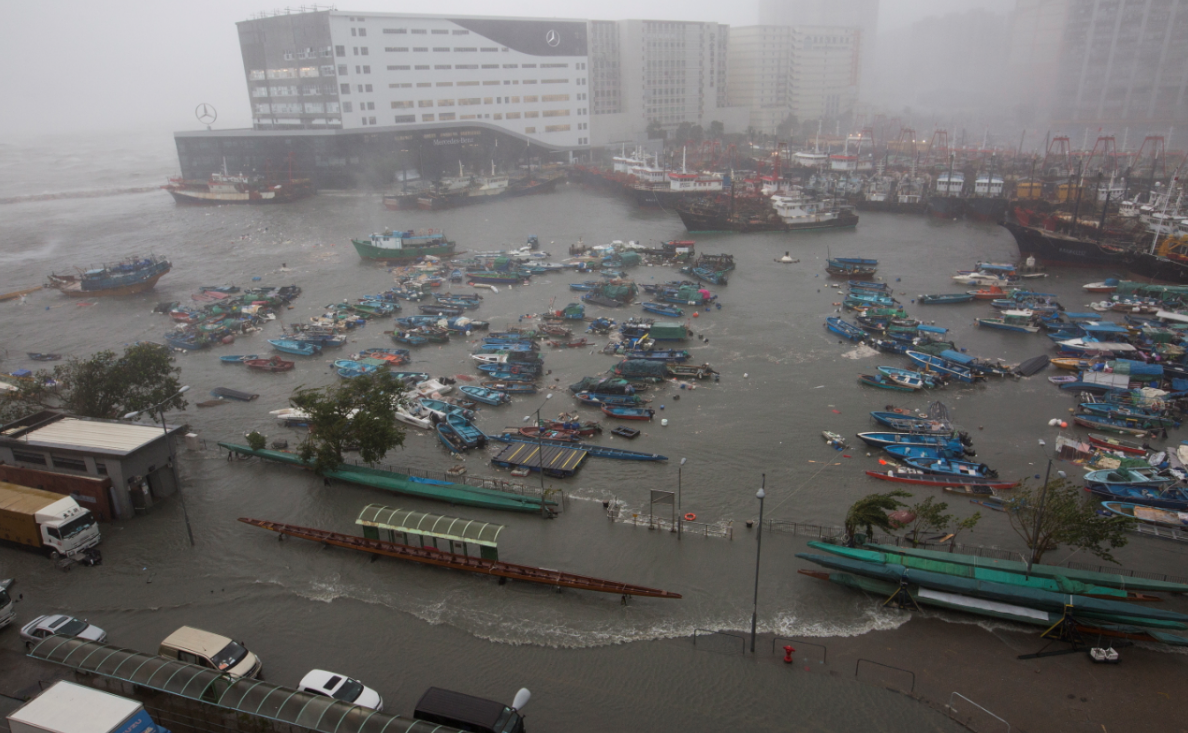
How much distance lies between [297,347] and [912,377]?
2257cm

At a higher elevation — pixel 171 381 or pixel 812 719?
pixel 171 381

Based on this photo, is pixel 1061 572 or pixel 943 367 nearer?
pixel 1061 572

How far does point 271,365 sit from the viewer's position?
1014 inches

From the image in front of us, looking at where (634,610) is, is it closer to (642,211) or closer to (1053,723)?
(1053,723)

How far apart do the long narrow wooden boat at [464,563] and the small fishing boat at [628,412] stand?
7942 millimetres

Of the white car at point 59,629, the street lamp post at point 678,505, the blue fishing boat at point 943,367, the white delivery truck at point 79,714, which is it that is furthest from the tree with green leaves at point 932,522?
the white car at point 59,629

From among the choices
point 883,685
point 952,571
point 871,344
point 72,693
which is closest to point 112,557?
point 72,693

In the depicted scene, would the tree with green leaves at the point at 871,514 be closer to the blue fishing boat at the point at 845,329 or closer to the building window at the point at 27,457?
the blue fishing boat at the point at 845,329

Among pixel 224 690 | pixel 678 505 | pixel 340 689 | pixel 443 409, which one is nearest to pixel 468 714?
pixel 340 689

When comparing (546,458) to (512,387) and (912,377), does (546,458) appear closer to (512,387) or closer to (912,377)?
(512,387)

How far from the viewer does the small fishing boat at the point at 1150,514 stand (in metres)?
15.0

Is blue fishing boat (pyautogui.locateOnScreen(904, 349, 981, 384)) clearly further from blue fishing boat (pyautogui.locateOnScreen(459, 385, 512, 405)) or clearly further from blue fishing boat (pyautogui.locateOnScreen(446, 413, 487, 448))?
blue fishing boat (pyautogui.locateOnScreen(446, 413, 487, 448))

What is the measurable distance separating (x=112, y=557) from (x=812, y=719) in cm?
1386

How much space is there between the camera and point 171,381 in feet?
64.1
